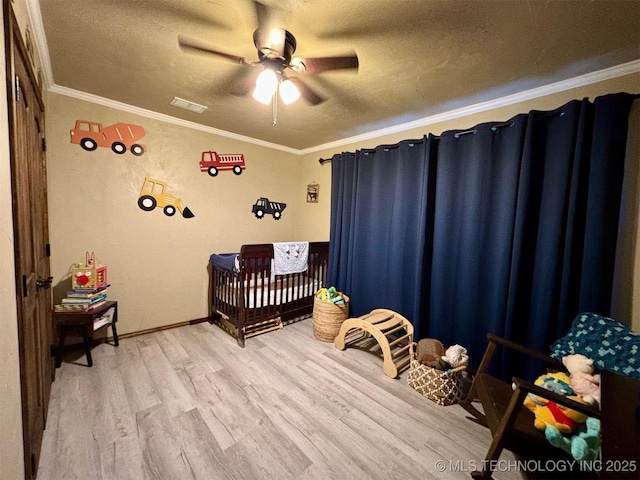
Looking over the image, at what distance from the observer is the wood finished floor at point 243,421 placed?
131 cm

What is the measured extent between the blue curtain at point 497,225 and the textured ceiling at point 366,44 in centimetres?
34

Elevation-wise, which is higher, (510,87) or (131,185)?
(510,87)

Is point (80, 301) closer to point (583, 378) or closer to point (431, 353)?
point (431, 353)

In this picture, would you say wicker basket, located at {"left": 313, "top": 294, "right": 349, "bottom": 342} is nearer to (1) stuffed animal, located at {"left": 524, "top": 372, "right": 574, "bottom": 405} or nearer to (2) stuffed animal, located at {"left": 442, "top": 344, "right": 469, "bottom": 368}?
(2) stuffed animal, located at {"left": 442, "top": 344, "right": 469, "bottom": 368}

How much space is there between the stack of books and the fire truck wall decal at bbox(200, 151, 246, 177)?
162 centimetres

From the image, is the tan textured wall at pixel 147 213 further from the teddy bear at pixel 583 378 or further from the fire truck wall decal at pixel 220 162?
the teddy bear at pixel 583 378

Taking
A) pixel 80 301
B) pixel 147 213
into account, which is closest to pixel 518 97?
pixel 147 213

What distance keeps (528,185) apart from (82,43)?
3.06 metres

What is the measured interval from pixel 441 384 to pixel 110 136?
3.57 metres

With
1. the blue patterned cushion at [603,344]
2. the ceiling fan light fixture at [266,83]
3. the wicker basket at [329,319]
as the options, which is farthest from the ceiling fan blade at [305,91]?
the blue patterned cushion at [603,344]

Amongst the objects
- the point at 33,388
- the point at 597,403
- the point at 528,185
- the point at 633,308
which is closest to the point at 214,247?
the point at 33,388

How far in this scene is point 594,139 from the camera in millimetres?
1556

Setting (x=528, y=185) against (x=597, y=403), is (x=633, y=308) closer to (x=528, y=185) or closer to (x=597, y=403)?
(x=597, y=403)

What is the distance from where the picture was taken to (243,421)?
5.24 feet
